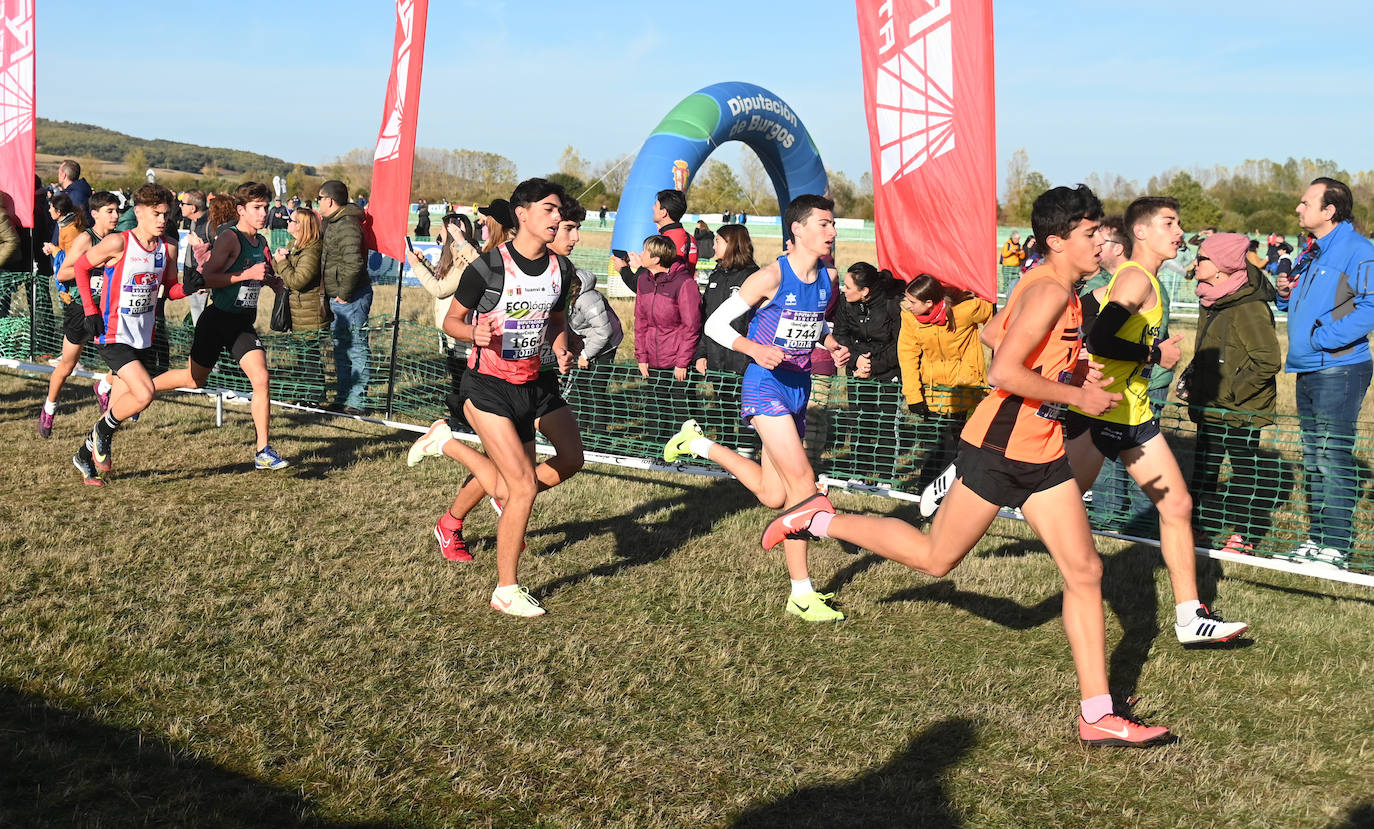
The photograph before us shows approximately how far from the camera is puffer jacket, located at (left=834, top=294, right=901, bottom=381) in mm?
7766

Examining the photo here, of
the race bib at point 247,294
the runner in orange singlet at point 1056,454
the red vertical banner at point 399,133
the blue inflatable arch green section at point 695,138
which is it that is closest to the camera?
the runner in orange singlet at point 1056,454

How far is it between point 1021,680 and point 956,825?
137 cm

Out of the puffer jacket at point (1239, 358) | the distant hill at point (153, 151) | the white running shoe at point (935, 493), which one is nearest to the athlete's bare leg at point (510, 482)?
the white running shoe at point (935, 493)

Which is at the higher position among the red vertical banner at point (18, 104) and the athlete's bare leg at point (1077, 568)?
the red vertical banner at point (18, 104)

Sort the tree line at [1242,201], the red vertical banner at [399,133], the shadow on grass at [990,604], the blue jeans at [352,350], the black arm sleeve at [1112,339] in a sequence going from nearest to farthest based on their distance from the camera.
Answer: the black arm sleeve at [1112,339], the shadow on grass at [990,604], the red vertical banner at [399,133], the blue jeans at [352,350], the tree line at [1242,201]

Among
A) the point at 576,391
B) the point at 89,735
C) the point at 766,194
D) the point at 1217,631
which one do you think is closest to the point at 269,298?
the point at 576,391

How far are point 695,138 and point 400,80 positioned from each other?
1223cm

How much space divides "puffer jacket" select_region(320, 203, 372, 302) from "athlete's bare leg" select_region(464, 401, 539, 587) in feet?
15.3

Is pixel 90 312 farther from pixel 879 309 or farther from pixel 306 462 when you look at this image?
pixel 879 309

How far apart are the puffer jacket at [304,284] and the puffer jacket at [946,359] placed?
207 inches

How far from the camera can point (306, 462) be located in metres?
8.17

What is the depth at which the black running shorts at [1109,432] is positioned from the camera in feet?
16.2

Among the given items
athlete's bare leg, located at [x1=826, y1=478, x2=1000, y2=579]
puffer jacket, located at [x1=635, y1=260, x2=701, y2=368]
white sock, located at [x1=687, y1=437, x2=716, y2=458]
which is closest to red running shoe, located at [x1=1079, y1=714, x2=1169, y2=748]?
athlete's bare leg, located at [x1=826, y1=478, x2=1000, y2=579]

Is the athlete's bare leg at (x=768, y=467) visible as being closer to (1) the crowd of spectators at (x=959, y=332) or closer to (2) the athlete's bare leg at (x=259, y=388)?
(1) the crowd of spectators at (x=959, y=332)
